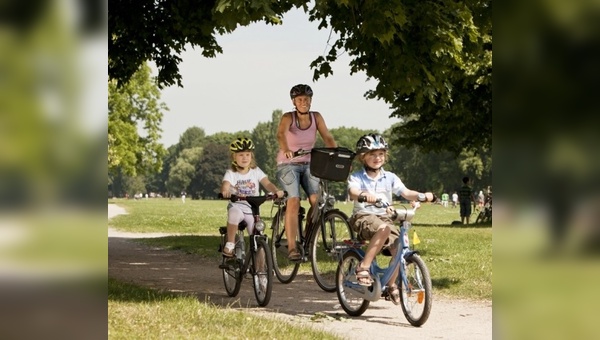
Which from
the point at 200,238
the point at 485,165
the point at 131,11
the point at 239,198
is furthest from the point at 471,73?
the point at 485,165

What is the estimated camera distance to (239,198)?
8.99 m

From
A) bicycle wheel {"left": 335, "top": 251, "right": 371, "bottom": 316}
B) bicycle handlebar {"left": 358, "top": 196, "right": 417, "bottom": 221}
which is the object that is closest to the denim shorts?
bicycle wheel {"left": 335, "top": 251, "right": 371, "bottom": 316}

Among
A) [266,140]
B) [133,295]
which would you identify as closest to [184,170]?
[266,140]

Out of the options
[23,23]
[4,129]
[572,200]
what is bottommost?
[572,200]

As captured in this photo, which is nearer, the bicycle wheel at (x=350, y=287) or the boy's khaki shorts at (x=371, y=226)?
the boy's khaki shorts at (x=371, y=226)

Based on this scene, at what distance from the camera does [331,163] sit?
29.7 feet

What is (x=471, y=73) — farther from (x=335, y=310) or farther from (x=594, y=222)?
(x=594, y=222)

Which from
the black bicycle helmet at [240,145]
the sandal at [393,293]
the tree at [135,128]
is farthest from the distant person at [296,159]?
the tree at [135,128]

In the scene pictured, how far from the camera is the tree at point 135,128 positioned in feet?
155

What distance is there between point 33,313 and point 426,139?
1069 inches

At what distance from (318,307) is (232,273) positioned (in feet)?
3.79

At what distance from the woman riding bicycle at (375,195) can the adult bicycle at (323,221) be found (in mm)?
798

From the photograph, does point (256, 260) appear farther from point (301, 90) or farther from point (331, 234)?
point (301, 90)

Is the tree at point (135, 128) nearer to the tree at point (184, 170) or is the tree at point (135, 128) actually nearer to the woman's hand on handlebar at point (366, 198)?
the woman's hand on handlebar at point (366, 198)
